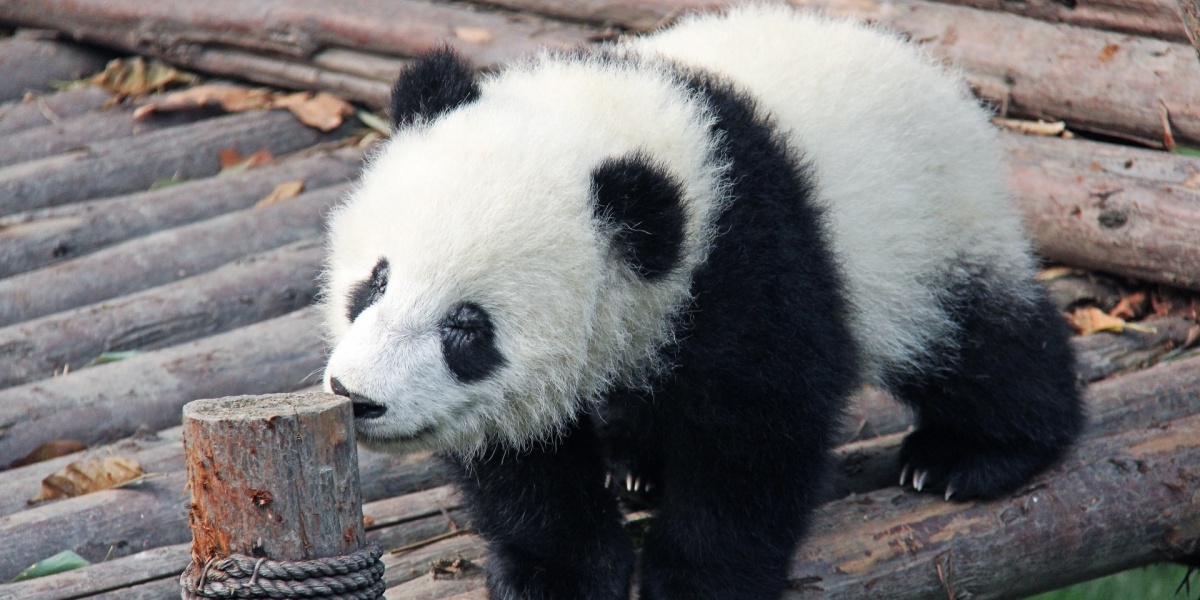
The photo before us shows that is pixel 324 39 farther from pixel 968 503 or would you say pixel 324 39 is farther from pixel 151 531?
pixel 968 503

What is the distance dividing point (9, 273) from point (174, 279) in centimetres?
63

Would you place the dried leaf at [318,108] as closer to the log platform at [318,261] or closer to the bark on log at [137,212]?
the log platform at [318,261]

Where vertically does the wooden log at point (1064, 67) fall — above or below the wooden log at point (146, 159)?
above

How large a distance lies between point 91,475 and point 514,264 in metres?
1.67

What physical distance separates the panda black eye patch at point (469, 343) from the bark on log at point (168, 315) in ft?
6.16

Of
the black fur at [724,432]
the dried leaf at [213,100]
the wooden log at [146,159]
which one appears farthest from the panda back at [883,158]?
the dried leaf at [213,100]

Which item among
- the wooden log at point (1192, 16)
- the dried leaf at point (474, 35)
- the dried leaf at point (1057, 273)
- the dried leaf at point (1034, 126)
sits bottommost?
the dried leaf at point (1057, 273)

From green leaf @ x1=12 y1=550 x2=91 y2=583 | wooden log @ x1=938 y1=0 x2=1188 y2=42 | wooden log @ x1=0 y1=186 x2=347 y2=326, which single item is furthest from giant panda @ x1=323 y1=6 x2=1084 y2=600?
wooden log @ x1=0 y1=186 x2=347 y2=326

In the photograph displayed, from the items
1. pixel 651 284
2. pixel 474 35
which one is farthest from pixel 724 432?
pixel 474 35

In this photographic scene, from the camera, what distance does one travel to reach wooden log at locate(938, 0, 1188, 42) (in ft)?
15.7

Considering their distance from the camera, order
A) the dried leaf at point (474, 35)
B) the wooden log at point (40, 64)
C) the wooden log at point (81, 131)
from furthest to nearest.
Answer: the wooden log at point (40, 64) → the dried leaf at point (474, 35) → the wooden log at point (81, 131)

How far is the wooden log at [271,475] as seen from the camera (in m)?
2.26

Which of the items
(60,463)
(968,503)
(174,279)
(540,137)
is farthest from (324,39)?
(968,503)

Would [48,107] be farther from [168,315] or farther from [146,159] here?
[168,315]
